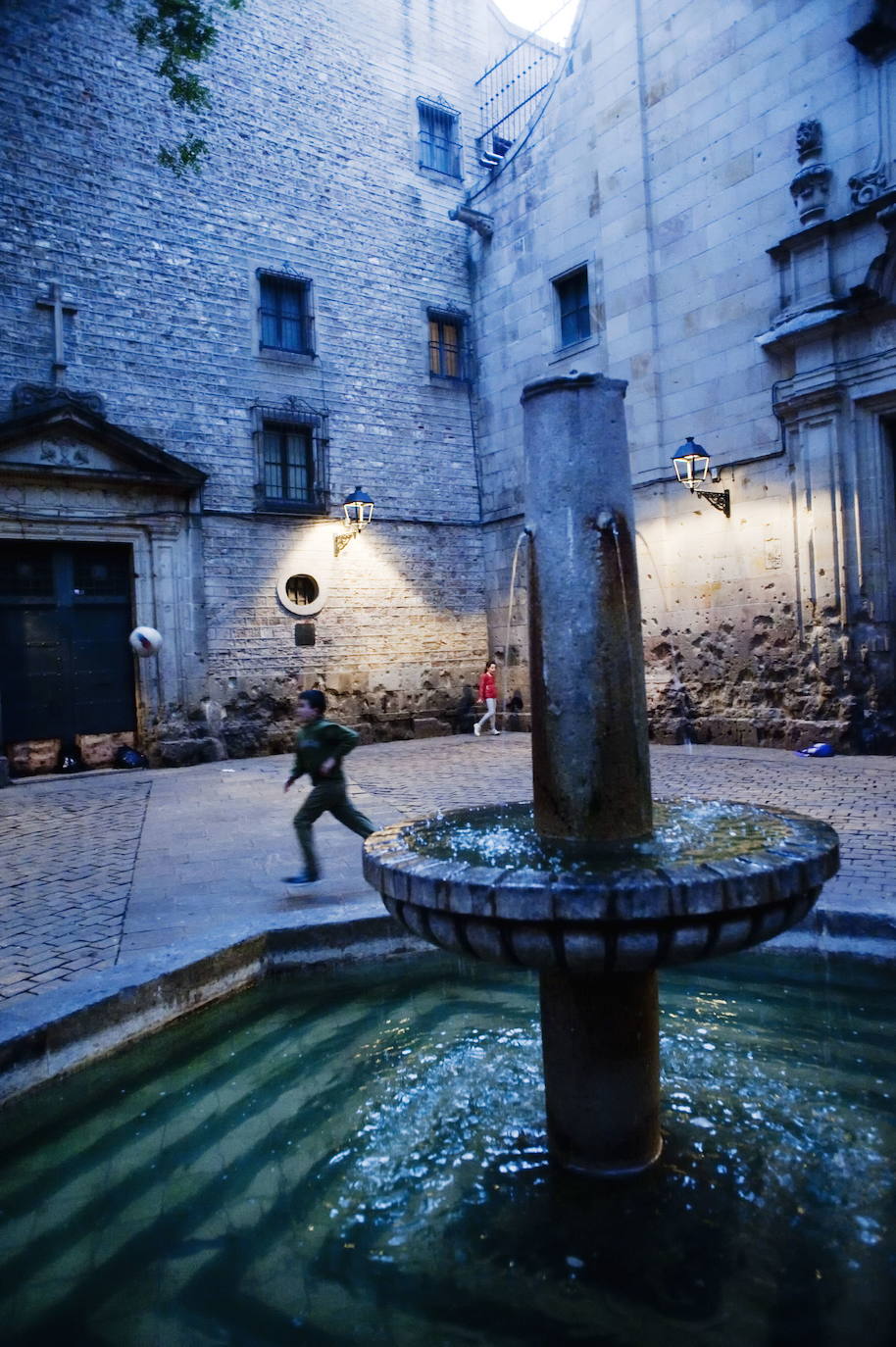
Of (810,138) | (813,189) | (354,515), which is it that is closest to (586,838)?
(813,189)

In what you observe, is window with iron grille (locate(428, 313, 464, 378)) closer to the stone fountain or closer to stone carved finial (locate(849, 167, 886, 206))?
stone carved finial (locate(849, 167, 886, 206))

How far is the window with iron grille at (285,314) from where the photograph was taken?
14.0 metres

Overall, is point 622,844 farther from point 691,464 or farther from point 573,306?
point 573,306

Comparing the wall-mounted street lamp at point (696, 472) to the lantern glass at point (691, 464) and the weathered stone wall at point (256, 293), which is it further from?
the weathered stone wall at point (256, 293)

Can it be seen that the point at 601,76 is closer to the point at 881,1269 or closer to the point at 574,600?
the point at 574,600

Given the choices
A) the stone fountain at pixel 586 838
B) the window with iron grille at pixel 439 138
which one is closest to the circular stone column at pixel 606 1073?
the stone fountain at pixel 586 838

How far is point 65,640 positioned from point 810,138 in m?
11.7

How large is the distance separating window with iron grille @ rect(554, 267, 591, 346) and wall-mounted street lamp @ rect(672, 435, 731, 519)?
12.1 ft

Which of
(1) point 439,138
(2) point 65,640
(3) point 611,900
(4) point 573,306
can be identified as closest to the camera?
(3) point 611,900

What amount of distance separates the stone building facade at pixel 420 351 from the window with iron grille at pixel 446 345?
74 millimetres

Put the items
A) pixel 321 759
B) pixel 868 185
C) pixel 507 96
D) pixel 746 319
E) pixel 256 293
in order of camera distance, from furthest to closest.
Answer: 1. pixel 507 96
2. pixel 256 293
3. pixel 746 319
4. pixel 868 185
5. pixel 321 759

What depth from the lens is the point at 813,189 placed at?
10258 mm

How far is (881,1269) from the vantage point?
1.99m

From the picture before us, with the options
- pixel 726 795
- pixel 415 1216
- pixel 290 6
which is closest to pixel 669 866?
pixel 415 1216
